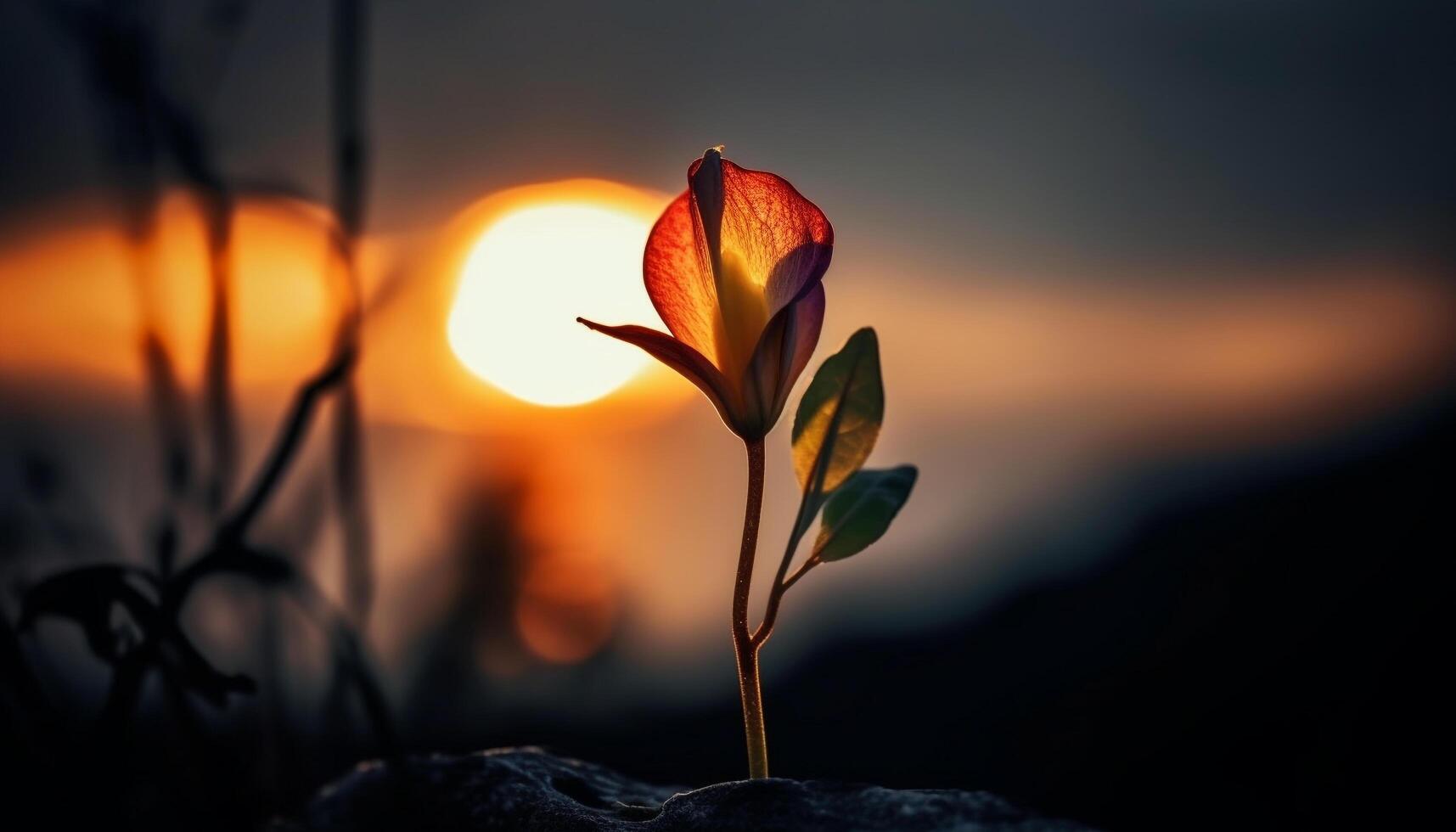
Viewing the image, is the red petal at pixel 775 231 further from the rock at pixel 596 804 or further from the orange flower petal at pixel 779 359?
the rock at pixel 596 804

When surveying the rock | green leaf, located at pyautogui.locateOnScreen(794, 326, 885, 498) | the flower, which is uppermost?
the flower

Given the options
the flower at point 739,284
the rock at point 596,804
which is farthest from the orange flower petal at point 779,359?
the rock at point 596,804

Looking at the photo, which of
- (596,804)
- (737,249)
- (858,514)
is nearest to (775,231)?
(737,249)

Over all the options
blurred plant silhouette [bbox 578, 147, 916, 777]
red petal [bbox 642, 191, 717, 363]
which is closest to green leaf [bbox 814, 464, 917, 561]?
blurred plant silhouette [bbox 578, 147, 916, 777]

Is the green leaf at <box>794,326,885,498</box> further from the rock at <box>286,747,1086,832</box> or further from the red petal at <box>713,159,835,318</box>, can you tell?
the rock at <box>286,747,1086,832</box>

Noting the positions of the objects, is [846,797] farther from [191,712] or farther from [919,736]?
[919,736]

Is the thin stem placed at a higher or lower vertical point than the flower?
lower

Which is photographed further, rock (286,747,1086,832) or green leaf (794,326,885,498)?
green leaf (794,326,885,498)
